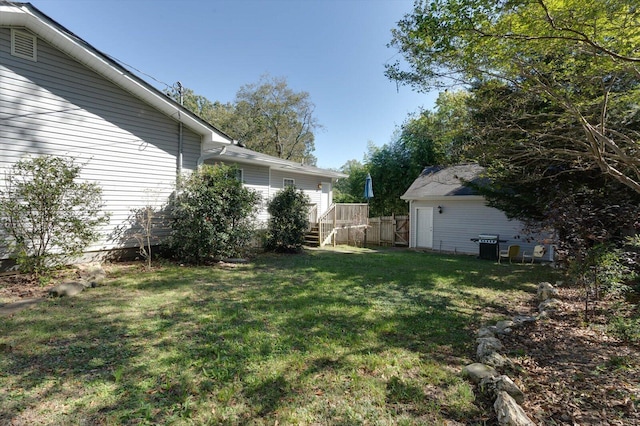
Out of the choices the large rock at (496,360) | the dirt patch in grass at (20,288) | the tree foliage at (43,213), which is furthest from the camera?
the tree foliage at (43,213)

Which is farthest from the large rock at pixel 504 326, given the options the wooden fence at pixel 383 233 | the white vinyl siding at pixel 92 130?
the wooden fence at pixel 383 233

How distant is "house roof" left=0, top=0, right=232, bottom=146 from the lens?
595cm

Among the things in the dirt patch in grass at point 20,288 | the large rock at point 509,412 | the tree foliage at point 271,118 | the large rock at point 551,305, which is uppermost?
A: the tree foliage at point 271,118

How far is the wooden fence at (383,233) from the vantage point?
16125mm

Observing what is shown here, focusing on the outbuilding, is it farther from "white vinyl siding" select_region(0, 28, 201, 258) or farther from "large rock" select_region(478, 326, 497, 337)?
"white vinyl siding" select_region(0, 28, 201, 258)

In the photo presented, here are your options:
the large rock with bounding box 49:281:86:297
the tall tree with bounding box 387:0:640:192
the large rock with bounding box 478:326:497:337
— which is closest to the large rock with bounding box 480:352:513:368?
the large rock with bounding box 478:326:497:337

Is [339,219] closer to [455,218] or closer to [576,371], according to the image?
[455,218]

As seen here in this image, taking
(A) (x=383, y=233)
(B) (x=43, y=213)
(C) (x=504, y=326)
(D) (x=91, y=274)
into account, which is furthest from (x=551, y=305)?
(A) (x=383, y=233)

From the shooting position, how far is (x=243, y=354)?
3.28 meters

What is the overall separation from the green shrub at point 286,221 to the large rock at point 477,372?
26.7ft

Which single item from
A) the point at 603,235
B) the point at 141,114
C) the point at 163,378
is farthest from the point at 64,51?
→ the point at 603,235

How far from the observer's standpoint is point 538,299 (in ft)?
19.1

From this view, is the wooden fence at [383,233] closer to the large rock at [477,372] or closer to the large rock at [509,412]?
the large rock at [477,372]

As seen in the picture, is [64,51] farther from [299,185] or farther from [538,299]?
[538,299]
